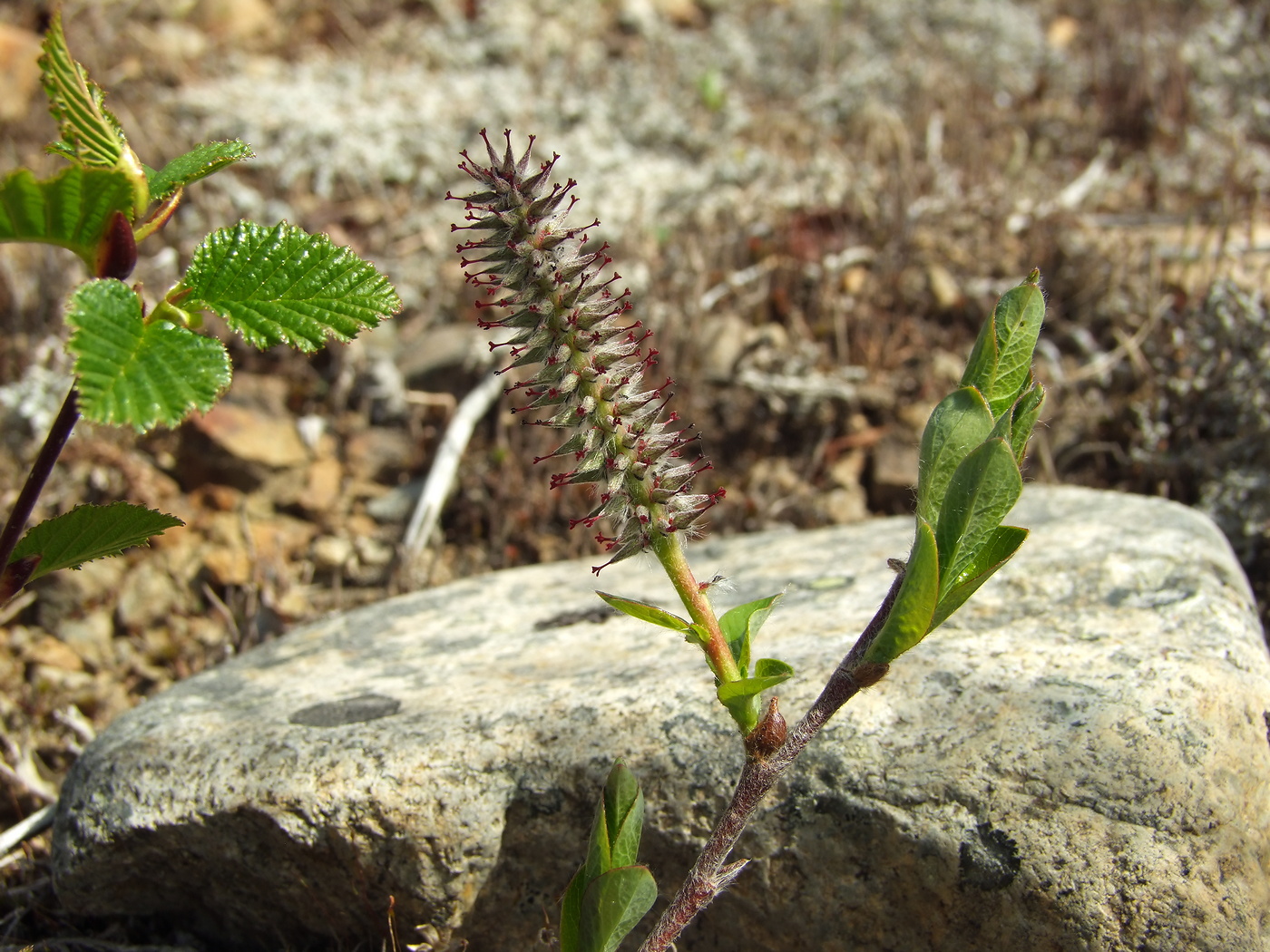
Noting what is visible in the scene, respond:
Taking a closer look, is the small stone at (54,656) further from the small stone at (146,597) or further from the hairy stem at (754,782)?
the hairy stem at (754,782)

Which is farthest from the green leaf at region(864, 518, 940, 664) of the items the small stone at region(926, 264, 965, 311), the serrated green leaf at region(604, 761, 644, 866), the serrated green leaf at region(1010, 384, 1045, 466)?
the small stone at region(926, 264, 965, 311)

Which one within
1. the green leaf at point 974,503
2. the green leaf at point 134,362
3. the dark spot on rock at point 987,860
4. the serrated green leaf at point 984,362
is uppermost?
the green leaf at point 134,362

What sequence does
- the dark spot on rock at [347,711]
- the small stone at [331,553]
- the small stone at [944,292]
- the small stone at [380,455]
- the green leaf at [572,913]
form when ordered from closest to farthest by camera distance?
1. the green leaf at [572,913]
2. the dark spot on rock at [347,711]
3. the small stone at [331,553]
4. the small stone at [380,455]
5. the small stone at [944,292]

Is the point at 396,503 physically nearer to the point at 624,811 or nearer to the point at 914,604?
the point at 624,811

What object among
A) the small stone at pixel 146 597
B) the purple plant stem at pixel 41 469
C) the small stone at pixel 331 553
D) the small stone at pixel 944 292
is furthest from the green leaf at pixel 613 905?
the small stone at pixel 944 292

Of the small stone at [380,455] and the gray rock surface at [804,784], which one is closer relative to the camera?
the gray rock surface at [804,784]

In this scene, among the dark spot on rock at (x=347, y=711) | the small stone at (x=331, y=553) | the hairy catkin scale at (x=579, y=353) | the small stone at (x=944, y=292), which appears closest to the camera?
the hairy catkin scale at (x=579, y=353)

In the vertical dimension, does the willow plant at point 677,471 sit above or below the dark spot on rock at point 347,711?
above

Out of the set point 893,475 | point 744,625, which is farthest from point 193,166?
point 893,475
